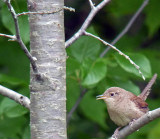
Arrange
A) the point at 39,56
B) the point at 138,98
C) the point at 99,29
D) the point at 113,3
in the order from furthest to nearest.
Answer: the point at 99,29
the point at 113,3
the point at 138,98
the point at 39,56

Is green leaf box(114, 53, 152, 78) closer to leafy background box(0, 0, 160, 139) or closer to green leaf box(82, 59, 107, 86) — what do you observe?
leafy background box(0, 0, 160, 139)

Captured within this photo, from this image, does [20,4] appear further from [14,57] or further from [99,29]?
[99,29]

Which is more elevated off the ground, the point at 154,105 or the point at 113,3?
the point at 113,3

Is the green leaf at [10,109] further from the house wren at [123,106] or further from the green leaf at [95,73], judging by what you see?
the house wren at [123,106]

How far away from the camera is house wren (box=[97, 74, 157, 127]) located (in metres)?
4.43

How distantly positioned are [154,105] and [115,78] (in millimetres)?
1393

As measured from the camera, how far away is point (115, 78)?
14.4 ft

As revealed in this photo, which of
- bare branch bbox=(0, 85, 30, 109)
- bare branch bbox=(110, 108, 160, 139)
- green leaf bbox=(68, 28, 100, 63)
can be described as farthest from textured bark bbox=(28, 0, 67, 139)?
green leaf bbox=(68, 28, 100, 63)

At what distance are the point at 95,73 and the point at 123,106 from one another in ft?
2.77

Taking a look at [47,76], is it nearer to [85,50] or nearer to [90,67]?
[90,67]

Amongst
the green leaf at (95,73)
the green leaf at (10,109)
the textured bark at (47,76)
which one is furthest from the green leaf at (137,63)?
the textured bark at (47,76)

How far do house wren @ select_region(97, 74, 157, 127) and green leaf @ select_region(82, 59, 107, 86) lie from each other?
760 millimetres

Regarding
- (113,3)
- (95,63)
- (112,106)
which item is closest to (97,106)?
(112,106)

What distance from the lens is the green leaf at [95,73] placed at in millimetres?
3844
